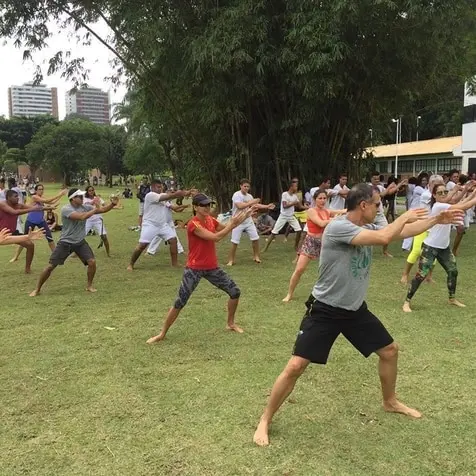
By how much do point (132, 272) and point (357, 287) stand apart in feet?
20.0

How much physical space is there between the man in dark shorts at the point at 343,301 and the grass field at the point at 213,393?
1.27 ft

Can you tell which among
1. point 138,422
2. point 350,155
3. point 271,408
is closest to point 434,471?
point 271,408

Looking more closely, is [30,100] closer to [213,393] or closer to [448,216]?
[213,393]

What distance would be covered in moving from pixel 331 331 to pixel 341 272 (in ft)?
1.23

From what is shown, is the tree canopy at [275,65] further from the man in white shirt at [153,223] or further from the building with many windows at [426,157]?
the building with many windows at [426,157]

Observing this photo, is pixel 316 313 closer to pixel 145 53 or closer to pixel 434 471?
pixel 434 471

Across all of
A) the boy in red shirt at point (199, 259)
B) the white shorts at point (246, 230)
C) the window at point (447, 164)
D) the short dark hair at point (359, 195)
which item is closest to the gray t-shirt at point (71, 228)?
the boy in red shirt at point (199, 259)

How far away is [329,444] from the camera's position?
127 inches

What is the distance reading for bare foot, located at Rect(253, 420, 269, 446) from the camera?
3213mm

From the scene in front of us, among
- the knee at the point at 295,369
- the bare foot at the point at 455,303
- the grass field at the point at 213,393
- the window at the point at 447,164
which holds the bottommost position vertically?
the grass field at the point at 213,393

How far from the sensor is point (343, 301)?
10.7 ft

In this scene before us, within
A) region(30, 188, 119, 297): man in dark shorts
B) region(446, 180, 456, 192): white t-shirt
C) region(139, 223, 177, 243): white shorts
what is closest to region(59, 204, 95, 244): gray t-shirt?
region(30, 188, 119, 297): man in dark shorts

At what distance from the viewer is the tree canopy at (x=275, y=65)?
966 cm

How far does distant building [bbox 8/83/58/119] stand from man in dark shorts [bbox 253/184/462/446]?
114 meters
